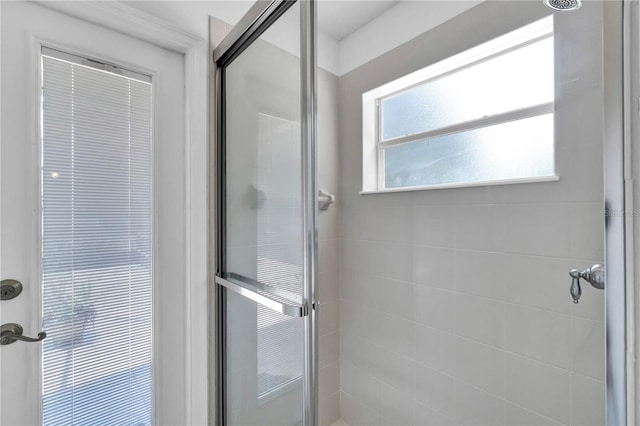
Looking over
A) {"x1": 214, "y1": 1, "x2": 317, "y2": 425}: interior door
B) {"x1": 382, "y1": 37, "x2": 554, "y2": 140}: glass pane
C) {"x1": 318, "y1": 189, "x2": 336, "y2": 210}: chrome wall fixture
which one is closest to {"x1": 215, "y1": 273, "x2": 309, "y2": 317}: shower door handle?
A: {"x1": 214, "y1": 1, "x2": 317, "y2": 425}: interior door

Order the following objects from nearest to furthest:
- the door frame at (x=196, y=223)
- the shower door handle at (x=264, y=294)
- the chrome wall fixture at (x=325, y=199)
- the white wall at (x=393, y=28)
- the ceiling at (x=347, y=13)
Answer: the shower door handle at (x=264, y=294) → the door frame at (x=196, y=223) → the white wall at (x=393, y=28) → the ceiling at (x=347, y=13) → the chrome wall fixture at (x=325, y=199)

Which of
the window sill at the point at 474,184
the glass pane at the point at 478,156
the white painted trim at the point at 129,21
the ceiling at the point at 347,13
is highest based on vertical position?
the ceiling at the point at 347,13

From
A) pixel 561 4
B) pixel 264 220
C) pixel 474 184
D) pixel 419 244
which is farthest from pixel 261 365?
pixel 561 4

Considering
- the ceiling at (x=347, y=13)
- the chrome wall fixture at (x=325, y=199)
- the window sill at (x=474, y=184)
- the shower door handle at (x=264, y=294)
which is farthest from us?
the chrome wall fixture at (x=325, y=199)

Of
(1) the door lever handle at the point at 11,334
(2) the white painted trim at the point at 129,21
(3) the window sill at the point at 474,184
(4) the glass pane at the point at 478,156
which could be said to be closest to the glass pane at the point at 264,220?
(2) the white painted trim at the point at 129,21

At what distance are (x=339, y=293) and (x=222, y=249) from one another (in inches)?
35.2

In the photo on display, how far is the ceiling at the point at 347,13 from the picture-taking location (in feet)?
5.09

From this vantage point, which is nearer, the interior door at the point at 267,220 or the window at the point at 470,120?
the interior door at the point at 267,220

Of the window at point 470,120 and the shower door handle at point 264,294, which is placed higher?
the window at point 470,120

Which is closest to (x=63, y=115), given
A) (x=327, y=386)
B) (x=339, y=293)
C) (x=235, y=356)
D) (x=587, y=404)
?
(x=235, y=356)

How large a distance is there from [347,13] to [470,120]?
0.88m

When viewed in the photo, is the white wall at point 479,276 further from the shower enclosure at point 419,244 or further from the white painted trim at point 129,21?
the white painted trim at point 129,21

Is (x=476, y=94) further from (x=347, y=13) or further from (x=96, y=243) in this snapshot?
(x=96, y=243)

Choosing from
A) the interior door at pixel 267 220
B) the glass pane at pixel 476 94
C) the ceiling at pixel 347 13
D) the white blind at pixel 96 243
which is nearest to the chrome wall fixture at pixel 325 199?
the glass pane at pixel 476 94
